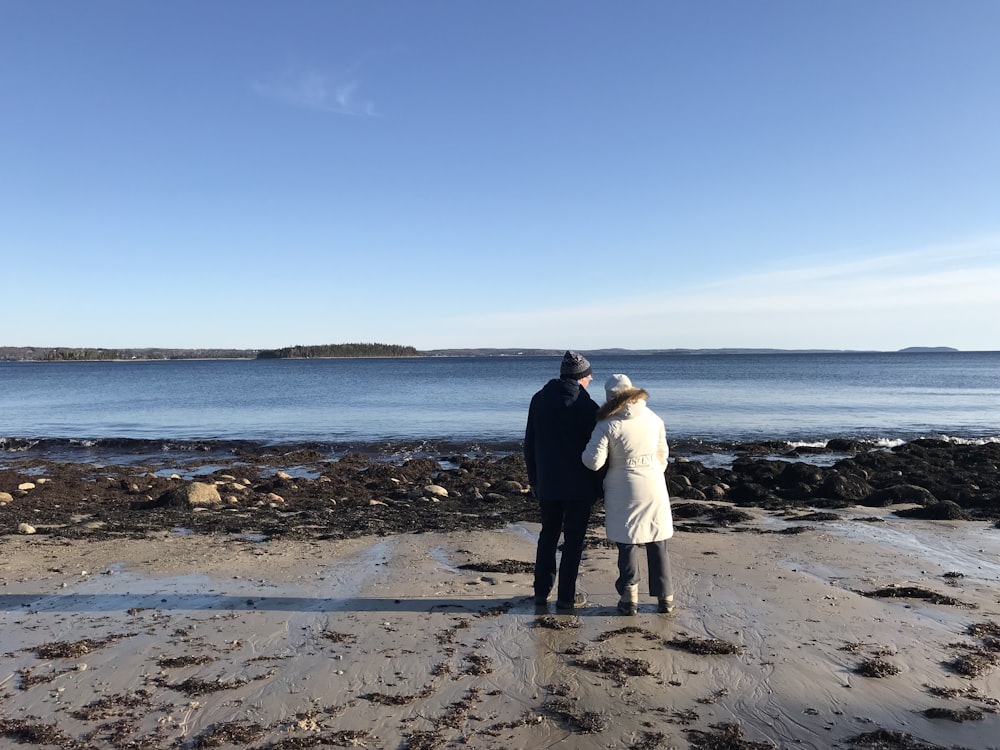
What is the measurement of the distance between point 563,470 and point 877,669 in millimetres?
2422

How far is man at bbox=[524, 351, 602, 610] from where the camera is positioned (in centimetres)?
554

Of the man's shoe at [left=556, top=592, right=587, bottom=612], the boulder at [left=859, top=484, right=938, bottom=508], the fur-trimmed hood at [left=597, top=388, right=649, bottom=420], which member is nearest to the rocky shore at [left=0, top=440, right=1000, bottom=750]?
the man's shoe at [left=556, top=592, right=587, bottom=612]

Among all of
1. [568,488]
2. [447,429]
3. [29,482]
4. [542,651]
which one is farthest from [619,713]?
[447,429]

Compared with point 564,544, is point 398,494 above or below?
below

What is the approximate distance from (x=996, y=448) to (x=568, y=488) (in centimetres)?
1811

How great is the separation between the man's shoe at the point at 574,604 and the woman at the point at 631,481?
33 centimetres

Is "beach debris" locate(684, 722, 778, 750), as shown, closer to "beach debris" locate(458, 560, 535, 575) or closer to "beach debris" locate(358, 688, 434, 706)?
"beach debris" locate(358, 688, 434, 706)

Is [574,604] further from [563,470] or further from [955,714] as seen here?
[955,714]

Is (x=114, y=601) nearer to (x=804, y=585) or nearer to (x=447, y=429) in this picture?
(x=804, y=585)

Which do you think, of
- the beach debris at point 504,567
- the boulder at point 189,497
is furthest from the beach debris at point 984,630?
the boulder at point 189,497

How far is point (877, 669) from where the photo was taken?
14.5 feet

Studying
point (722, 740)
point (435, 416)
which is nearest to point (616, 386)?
point (722, 740)

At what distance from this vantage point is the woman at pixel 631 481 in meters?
5.41

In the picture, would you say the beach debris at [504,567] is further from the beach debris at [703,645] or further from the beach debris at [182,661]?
the beach debris at [182,661]
